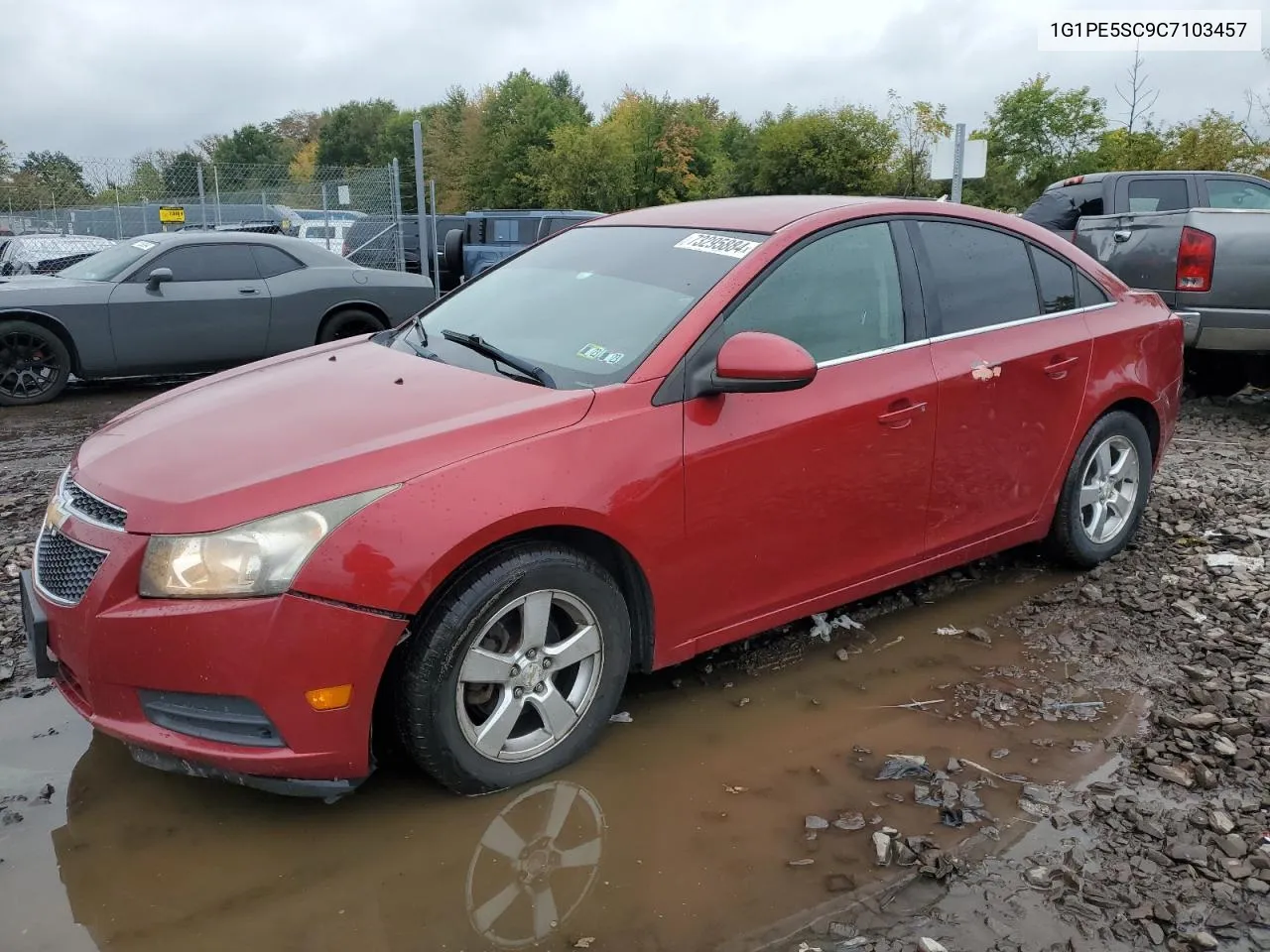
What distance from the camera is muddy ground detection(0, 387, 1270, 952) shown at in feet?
8.22

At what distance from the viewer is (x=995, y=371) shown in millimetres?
3969

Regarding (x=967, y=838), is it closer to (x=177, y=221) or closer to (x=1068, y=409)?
(x=1068, y=409)

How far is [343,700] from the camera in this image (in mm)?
2637

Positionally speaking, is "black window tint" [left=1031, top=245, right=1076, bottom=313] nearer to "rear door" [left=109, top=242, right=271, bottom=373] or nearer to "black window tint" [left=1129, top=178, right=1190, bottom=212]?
"rear door" [left=109, top=242, right=271, bottom=373]

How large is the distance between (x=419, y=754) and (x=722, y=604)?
1.07m

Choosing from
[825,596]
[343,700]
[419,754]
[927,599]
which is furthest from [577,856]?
[927,599]

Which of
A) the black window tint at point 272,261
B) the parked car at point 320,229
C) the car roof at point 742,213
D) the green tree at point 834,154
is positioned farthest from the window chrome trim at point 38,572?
the green tree at point 834,154

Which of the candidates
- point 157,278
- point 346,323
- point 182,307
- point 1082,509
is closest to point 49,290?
point 157,278

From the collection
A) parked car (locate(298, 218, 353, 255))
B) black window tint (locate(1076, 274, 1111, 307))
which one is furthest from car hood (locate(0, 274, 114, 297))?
parked car (locate(298, 218, 353, 255))

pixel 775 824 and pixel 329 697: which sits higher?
pixel 329 697

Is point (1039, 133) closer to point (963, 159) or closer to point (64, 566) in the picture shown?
point (963, 159)

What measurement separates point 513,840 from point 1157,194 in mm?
10914

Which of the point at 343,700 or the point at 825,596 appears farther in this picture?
the point at 825,596

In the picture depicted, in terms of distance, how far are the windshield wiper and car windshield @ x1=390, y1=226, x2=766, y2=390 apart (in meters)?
0.02
